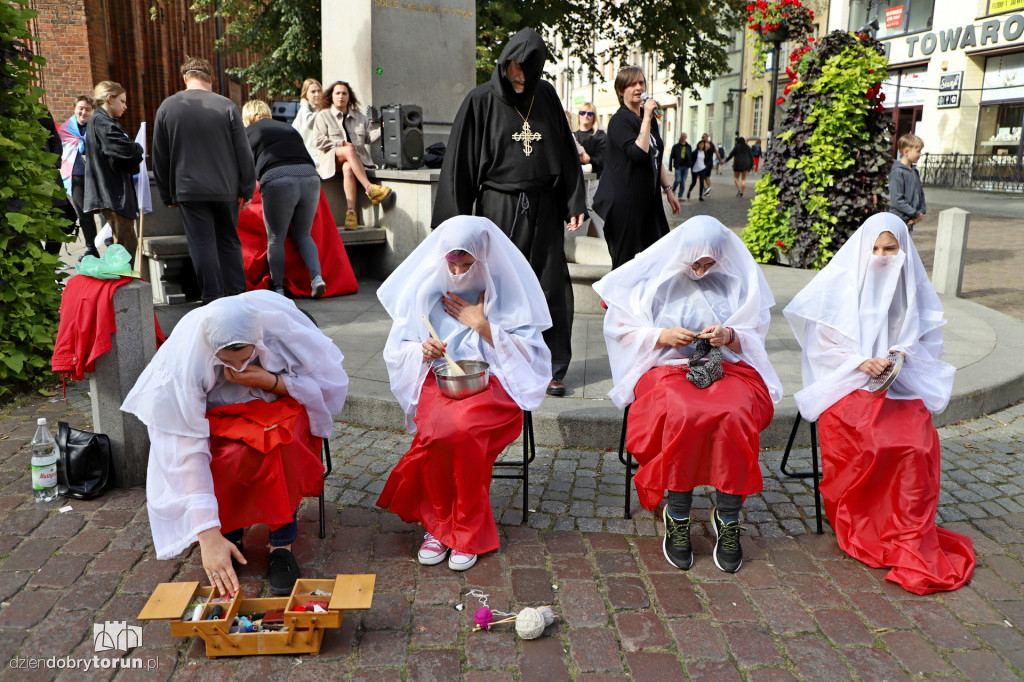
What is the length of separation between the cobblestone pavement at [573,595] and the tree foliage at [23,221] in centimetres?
142

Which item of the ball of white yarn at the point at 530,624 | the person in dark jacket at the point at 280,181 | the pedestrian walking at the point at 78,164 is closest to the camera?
the ball of white yarn at the point at 530,624

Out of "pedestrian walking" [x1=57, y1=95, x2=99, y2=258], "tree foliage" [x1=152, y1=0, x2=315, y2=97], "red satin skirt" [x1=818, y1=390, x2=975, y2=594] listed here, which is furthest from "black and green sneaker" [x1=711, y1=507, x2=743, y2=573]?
"tree foliage" [x1=152, y1=0, x2=315, y2=97]

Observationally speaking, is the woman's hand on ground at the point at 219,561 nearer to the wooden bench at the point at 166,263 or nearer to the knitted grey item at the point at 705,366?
the knitted grey item at the point at 705,366

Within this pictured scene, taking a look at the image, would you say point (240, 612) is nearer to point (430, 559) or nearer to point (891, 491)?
point (430, 559)

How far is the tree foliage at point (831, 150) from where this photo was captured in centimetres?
914

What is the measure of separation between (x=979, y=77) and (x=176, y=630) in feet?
100

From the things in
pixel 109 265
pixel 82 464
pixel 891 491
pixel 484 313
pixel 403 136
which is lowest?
pixel 82 464

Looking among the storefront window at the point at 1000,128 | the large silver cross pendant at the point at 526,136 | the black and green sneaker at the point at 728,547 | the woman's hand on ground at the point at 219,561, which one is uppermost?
the storefront window at the point at 1000,128

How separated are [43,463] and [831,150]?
8.46 metres

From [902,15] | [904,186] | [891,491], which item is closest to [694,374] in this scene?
[891,491]

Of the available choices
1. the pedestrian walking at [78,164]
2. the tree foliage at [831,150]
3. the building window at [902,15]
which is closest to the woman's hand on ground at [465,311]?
the pedestrian walking at [78,164]

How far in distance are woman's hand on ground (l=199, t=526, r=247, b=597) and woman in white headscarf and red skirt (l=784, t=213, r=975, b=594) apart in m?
2.58

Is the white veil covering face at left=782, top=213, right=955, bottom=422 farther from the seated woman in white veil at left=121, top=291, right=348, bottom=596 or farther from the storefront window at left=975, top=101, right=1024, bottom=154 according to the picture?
the storefront window at left=975, top=101, right=1024, bottom=154

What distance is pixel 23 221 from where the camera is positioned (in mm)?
5434
